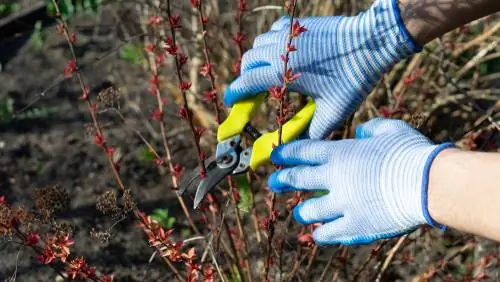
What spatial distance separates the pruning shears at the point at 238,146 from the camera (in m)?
1.81

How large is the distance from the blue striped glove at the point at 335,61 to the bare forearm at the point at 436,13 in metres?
0.03

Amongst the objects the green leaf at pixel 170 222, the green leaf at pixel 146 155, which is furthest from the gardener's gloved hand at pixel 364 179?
the green leaf at pixel 146 155

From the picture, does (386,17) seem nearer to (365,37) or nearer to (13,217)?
(365,37)

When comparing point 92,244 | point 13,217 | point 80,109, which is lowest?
point 92,244

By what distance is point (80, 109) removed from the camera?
3260 mm

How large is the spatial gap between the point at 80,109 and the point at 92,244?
88 cm

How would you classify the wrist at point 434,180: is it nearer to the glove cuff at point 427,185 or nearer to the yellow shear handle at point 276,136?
the glove cuff at point 427,185

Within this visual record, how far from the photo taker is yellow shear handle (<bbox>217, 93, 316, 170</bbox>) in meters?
1.79

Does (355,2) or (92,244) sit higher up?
(355,2)

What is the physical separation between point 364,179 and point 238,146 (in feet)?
1.48

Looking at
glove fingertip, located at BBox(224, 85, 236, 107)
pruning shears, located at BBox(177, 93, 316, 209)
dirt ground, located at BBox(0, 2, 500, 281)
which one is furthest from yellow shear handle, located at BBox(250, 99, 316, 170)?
dirt ground, located at BBox(0, 2, 500, 281)

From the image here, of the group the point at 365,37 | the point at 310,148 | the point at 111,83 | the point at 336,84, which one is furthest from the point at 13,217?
the point at 111,83

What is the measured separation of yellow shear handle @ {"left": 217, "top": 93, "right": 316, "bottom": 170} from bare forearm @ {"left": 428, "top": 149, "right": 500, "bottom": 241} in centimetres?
51

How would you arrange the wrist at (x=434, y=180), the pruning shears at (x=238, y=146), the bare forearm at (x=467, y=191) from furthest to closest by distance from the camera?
1. the pruning shears at (x=238, y=146)
2. the wrist at (x=434, y=180)
3. the bare forearm at (x=467, y=191)
